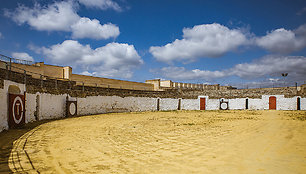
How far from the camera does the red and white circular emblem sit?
9.77 metres

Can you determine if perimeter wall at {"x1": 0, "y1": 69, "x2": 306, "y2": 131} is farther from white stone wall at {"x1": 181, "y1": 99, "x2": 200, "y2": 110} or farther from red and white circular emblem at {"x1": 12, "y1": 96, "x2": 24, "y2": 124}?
red and white circular emblem at {"x1": 12, "y1": 96, "x2": 24, "y2": 124}

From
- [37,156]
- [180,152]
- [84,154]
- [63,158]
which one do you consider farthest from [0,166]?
[180,152]

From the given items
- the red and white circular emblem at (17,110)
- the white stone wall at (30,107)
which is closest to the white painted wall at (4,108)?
the red and white circular emblem at (17,110)

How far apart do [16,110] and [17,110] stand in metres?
0.10

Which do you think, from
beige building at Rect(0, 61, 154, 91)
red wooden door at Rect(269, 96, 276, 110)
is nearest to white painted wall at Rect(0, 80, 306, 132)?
red wooden door at Rect(269, 96, 276, 110)

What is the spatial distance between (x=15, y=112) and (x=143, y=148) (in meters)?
8.24

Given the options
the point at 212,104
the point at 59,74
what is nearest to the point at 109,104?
the point at 59,74

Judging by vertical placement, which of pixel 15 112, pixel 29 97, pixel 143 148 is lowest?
pixel 143 148

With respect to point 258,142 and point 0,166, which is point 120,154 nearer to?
point 0,166

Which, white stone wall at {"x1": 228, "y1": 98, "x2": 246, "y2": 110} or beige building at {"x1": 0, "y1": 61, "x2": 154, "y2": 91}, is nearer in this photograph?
beige building at {"x1": 0, "y1": 61, "x2": 154, "y2": 91}

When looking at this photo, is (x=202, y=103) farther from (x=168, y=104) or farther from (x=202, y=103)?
(x=168, y=104)

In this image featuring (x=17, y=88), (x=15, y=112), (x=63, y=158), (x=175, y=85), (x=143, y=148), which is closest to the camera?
(x=63, y=158)

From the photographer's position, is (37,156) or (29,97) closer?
(37,156)

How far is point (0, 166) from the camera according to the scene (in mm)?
4359
